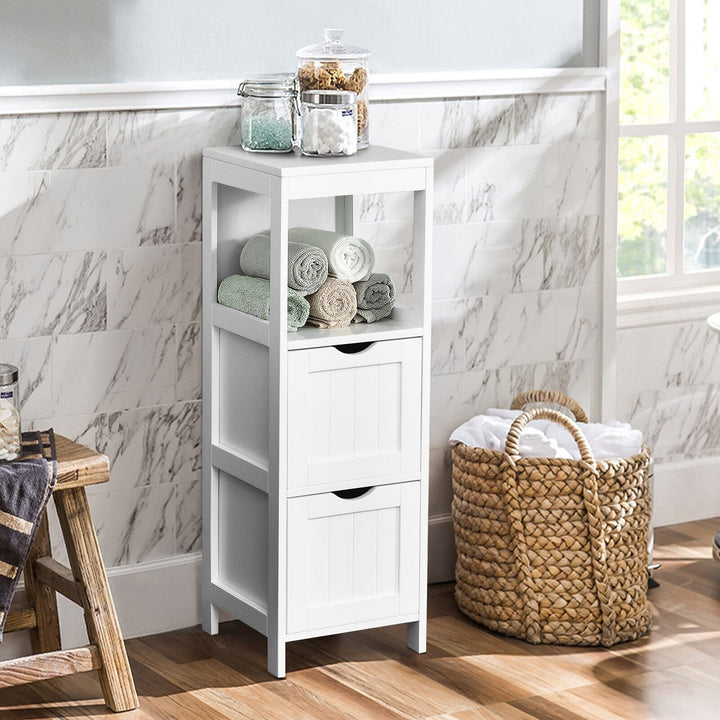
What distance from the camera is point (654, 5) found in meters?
3.78

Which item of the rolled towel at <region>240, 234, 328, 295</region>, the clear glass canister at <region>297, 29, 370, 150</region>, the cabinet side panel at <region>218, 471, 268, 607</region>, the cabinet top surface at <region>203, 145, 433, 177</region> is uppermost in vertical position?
the clear glass canister at <region>297, 29, 370, 150</region>

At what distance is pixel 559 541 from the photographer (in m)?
3.05

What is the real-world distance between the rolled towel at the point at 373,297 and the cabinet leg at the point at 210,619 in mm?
761

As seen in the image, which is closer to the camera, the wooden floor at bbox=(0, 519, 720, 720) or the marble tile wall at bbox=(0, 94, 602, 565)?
the wooden floor at bbox=(0, 519, 720, 720)

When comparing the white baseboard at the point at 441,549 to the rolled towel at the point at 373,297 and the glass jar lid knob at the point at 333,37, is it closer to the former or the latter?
the rolled towel at the point at 373,297

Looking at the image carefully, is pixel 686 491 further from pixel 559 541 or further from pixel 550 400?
pixel 559 541

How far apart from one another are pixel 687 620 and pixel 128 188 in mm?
1642

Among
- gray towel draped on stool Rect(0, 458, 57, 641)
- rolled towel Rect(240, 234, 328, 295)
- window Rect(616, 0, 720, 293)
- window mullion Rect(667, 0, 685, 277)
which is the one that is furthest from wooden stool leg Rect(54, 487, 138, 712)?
window mullion Rect(667, 0, 685, 277)

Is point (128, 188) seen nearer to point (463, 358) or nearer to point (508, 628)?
point (463, 358)

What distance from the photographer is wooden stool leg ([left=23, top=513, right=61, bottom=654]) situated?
2.86 meters

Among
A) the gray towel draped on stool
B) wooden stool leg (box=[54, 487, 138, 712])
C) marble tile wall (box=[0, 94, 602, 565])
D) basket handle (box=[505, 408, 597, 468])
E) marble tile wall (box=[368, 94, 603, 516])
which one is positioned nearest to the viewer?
the gray towel draped on stool

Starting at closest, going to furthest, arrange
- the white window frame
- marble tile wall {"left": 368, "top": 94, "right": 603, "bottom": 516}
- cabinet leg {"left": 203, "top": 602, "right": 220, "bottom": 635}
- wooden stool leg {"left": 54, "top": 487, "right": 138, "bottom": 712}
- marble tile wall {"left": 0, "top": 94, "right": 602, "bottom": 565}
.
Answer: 1. wooden stool leg {"left": 54, "top": 487, "right": 138, "bottom": 712}
2. marble tile wall {"left": 0, "top": 94, "right": 602, "bottom": 565}
3. cabinet leg {"left": 203, "top": 602, "right": 220, "bottom": 635}
4. marble tile wall {"left": 368, "top": 94, "right": 603, "bottom": 516}
5. the white window frame

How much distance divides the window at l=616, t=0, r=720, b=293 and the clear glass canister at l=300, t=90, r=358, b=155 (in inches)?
46.9

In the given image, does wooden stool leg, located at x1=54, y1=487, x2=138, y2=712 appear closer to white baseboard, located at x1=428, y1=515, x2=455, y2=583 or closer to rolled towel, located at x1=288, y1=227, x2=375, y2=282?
rolled towel, located at x1=288, y1=227, x2=375, y2=282
